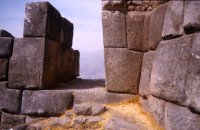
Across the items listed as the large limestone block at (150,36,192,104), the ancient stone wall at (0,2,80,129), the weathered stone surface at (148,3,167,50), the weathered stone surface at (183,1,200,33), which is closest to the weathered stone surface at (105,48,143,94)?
the weathered stone surface at (148,3,167,50)

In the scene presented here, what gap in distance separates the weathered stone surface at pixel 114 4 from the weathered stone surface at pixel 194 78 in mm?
2058

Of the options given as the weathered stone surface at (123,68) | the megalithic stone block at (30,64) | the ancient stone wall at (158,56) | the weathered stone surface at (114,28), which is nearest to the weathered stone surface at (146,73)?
the ancient stone wall at (158,56)

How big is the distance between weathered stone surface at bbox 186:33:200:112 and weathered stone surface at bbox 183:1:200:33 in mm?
117

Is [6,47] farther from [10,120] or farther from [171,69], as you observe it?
[171,69]

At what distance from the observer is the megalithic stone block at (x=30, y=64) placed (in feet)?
16.6

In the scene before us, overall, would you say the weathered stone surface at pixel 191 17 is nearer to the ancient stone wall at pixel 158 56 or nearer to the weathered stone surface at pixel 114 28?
the ancient stone wall at pixel 158 56

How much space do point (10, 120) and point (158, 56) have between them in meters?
3.13

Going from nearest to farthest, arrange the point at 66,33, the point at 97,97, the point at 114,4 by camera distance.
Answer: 1. the point at 114,4
2. the point at 97,97
3. the point at 66,33

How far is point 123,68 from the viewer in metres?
4.69

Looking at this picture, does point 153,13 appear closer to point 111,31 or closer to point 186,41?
point 111,31

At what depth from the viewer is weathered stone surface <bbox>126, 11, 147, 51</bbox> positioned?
466 centimetres

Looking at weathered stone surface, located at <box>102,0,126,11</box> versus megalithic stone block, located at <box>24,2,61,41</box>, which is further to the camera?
megalithic stone block, located at <box>24,2,61,41</box>

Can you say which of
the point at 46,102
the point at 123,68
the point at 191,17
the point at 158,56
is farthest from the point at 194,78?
the point at 46,102

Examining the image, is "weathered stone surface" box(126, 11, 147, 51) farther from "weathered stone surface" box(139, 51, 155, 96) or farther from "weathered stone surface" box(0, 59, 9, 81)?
"weathered stone surface" box(0, 59, 9, 81)
